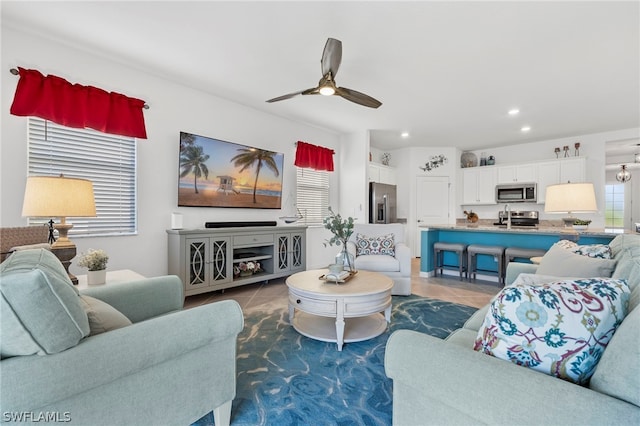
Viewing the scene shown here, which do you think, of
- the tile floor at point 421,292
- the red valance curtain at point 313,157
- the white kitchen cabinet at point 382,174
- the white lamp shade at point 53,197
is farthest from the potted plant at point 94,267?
the white kitchen cabinet at point 382,174

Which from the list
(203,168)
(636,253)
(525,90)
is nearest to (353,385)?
(636,253)

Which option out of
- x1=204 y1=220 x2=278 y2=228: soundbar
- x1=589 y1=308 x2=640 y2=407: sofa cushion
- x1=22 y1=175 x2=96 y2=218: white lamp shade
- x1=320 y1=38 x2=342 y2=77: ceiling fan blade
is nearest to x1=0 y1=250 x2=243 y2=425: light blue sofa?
x1=22 y1=175 x2=96 y2=218: white lamp shade

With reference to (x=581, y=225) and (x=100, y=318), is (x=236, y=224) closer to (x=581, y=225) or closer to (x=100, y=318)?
(x=100, y=318)

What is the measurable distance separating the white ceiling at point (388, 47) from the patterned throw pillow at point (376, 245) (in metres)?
1.91

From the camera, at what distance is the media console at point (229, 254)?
10.7 feet

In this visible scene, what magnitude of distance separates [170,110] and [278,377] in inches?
125

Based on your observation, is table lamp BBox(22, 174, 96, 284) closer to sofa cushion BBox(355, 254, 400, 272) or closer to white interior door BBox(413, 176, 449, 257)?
sofa cushion BBox(355, 254, 400, 272)

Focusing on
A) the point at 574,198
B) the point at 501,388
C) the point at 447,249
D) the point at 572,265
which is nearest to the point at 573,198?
the point at 574,198

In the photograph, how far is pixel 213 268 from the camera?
3.48m

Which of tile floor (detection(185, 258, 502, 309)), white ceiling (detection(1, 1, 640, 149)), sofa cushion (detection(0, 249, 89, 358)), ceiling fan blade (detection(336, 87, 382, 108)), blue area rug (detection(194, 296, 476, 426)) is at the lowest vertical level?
blue area rug (detection(194, 296, 476, 426))

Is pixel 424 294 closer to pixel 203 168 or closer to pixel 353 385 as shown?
pixel 353 385

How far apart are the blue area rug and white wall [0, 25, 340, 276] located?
5.35ft

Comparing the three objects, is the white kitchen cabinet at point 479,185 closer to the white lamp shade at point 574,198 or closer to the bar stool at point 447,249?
the bar stool at point 447,249

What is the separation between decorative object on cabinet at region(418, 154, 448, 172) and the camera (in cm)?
665
